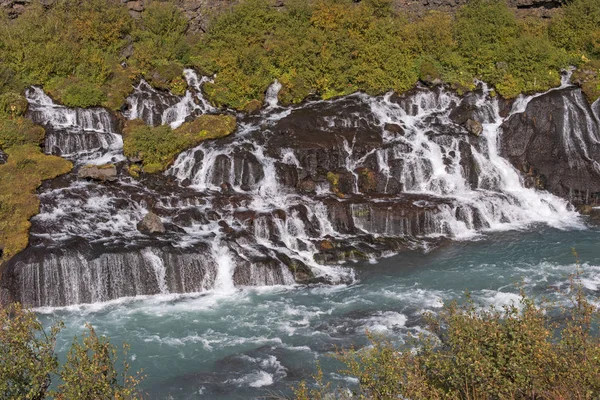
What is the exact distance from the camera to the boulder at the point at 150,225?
1139 inches

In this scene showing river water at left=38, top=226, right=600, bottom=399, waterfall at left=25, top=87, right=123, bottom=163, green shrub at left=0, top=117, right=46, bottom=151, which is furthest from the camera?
waterfall at left=25, top=87, right=123, bottom=163

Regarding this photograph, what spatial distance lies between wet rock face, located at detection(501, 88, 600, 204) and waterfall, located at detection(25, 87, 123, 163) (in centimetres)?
2497

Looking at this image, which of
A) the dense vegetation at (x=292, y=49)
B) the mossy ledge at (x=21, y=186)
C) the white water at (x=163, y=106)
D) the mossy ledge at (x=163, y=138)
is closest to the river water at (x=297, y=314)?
the mossy ledge at (x=21, y=186)

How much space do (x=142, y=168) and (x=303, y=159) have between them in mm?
9527

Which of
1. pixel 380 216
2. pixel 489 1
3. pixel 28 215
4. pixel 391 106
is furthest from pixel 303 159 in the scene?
pixel 489 1

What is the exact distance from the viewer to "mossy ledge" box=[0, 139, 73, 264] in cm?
2715

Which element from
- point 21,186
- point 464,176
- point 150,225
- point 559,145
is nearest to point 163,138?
point 150,225

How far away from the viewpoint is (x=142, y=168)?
34750mm

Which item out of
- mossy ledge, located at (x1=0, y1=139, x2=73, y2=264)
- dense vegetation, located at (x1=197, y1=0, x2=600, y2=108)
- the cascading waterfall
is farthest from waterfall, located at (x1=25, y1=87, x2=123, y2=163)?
the cascading waterfall

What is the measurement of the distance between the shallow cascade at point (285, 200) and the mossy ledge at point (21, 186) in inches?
25.7

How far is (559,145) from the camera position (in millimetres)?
36719

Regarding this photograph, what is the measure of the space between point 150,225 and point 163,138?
27.6 feet

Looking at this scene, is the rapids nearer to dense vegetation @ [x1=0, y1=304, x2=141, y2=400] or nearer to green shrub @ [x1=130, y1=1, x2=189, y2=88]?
green shrub @ [x1=130, y1=1, x2=189, y2=88]

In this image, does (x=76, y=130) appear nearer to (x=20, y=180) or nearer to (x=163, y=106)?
(x=163, y=106)
